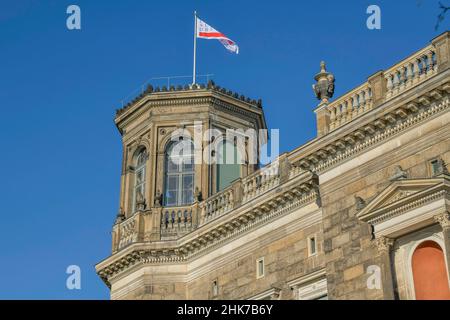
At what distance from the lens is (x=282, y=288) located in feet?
76.1

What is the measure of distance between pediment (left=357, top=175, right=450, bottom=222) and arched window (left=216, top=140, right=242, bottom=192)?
10.8 m

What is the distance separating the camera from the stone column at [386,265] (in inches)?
737

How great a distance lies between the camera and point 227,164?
3044cm

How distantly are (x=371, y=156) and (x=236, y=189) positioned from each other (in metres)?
6.68

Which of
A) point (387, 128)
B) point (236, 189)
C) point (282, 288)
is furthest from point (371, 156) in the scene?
point (236, 189)

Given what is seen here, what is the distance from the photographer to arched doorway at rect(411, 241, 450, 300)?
722 inches

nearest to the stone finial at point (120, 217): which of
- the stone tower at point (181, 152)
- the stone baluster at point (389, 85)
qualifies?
the stone tower at point (181, 152)

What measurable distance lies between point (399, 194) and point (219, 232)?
8127 mm

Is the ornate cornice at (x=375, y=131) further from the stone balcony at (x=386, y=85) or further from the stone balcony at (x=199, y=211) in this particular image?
the stone balcony at (x=199, y=211)

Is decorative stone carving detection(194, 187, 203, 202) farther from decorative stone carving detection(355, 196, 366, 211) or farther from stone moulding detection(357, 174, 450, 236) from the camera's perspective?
stone moulding detection(357, 174, 450, 236)

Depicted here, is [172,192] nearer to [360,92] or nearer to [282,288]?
[282,288]

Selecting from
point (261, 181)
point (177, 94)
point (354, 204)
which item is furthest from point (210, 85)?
point (354, 204)

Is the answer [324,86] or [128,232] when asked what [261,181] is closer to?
[324,86]

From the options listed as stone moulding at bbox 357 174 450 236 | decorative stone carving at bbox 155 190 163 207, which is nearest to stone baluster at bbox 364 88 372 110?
stone moulding at bbox 357 174 450 236
